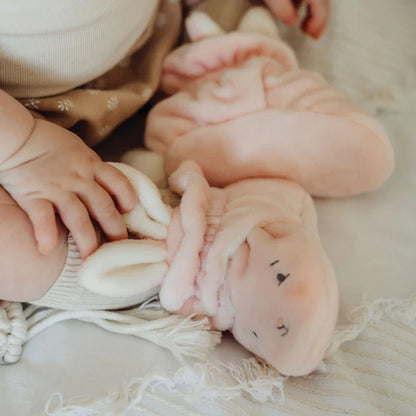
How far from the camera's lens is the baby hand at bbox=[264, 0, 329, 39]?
930mm

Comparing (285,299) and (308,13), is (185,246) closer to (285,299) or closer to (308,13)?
(285,299)

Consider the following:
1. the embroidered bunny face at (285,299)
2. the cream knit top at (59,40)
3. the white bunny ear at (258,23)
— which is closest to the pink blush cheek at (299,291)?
the embroidered bunny face at (285,299)

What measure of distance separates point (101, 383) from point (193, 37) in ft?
1.75

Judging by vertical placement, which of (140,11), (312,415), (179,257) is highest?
(140,11)

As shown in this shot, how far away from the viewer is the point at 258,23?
2.96 feet

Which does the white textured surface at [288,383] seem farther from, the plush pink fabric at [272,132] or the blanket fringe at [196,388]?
the plush pink fabric at [272,132]

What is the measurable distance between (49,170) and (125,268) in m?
0.12

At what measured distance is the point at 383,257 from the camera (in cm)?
75

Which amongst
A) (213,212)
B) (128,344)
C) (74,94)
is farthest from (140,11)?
(128,344)

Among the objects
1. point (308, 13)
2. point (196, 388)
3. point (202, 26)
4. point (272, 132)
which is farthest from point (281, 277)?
point (308, 13)

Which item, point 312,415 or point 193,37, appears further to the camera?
point 193,37

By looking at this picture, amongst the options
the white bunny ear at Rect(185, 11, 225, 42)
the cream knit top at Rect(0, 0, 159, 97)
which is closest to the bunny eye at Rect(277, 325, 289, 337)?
the cream knit top at Rect(0, 0, 159, 97)

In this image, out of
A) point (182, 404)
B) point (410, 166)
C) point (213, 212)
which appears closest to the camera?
point (182, 404)

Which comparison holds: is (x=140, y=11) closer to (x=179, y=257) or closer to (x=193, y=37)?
(x=193, y=37)
